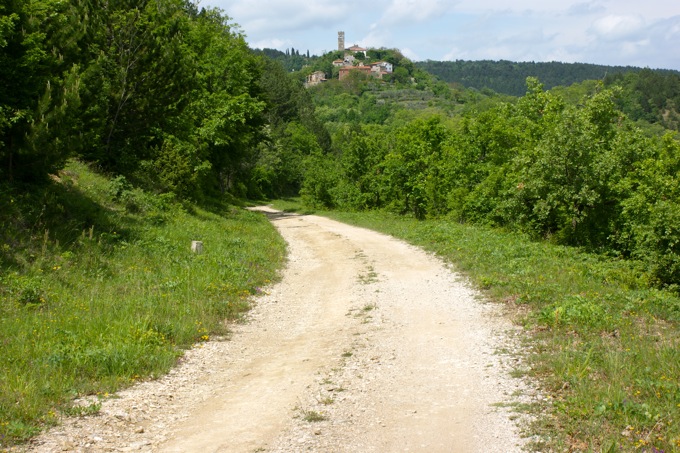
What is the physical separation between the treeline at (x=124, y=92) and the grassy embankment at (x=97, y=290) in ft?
5.77

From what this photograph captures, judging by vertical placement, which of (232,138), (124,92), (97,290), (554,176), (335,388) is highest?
(124,92)

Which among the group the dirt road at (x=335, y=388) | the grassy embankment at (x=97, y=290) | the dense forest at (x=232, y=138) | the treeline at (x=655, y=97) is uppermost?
the treeline at (x=655, y=97)

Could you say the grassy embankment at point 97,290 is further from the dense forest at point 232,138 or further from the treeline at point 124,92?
the treeline at point 124,92

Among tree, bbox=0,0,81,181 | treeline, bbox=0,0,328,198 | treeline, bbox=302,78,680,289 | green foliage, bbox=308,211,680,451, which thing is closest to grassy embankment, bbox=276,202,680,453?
green foliage, bbox=308,211,680,451

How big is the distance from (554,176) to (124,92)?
1786 cm

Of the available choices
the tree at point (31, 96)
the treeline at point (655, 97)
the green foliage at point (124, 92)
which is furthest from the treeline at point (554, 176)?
the treeline at point (655, 97)

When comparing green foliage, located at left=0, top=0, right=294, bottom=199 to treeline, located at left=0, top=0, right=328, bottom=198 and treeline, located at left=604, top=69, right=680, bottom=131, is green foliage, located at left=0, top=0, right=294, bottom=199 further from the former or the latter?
treeline, located at left=604, top=69, right=680, bottom=131

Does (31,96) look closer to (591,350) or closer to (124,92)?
(124,92)

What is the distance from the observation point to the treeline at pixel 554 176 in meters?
23.2

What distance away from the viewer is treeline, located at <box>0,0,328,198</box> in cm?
Answer: 1300

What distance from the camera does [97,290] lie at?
11141mm

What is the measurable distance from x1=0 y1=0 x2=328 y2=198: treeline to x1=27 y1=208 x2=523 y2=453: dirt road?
6.98 metres

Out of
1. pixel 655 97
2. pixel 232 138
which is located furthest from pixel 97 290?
pixel 655 97

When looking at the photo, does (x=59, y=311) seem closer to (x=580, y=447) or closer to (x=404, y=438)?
(x=404, y=438)
